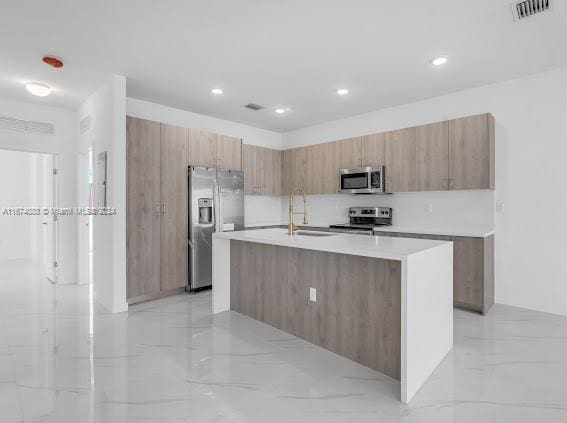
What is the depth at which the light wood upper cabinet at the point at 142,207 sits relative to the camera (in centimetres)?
379

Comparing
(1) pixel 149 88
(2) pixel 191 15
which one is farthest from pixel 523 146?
(1) pixel 149 88

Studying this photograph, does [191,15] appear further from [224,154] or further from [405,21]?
[224,154]

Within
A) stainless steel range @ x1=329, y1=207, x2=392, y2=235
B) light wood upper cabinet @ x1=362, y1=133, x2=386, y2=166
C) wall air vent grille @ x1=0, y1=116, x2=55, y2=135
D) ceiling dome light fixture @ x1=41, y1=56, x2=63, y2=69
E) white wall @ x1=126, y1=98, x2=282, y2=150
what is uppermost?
ceiling dome light fixture @ x1=41, y1=56, x2=63, y2=69

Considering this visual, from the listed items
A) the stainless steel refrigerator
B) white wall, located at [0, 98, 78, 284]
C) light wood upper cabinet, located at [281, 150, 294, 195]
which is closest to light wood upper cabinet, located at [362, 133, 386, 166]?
light wood upper cabinet, located at [281, 150, 294, 195]

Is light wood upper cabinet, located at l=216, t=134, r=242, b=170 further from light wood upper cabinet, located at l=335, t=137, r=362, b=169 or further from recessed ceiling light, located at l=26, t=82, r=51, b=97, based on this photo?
recessed ceiling light, located at l=26, t=82, r=51, b=97

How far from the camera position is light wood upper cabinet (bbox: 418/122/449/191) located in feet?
12.8

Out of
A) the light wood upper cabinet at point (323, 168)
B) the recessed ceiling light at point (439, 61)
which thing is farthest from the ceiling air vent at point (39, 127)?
the recessed ceiling light at point (439, 61)

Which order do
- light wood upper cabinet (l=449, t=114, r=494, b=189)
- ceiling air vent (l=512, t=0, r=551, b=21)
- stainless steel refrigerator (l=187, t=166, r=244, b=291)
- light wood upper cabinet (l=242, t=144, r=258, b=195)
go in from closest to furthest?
ceiling air vent (l=512, t=0, r=551, b=21), light wood upper cabinet (l=449, t=114, r=494, b=189), stainless steel refrigerator (l=187, t=166, r=244, b=291), light wood upper cabinet (l=242, t=144, r=258, b=195)

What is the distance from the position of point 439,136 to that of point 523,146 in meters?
0.88

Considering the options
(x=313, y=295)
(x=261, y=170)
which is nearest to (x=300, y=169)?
(x=261, y=170)

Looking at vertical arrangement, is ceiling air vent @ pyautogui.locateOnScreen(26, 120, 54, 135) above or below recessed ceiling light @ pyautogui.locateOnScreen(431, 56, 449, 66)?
below

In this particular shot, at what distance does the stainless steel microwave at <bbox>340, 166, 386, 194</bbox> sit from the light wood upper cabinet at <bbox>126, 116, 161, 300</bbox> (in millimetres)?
2653

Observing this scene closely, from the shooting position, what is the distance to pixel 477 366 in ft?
7.68

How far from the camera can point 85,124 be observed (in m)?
4.45
